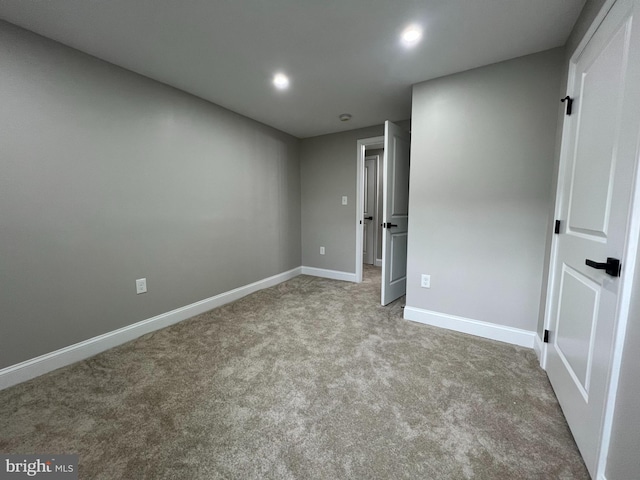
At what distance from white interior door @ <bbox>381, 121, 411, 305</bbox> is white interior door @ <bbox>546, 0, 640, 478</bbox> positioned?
1.37m

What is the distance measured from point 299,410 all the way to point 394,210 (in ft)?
7.21

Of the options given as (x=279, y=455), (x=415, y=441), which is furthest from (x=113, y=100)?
(x=415, y=441)

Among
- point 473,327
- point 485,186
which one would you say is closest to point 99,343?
point 473,327

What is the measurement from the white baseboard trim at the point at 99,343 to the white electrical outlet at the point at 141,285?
27 centimetres

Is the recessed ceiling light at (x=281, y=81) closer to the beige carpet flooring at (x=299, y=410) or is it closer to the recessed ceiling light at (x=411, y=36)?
the recessed ceiling light at (x=411, y=36)

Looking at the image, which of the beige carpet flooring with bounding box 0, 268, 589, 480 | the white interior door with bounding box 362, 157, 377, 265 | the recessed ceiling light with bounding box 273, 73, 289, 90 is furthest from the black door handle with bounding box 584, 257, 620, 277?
the white interior door with bounding box 362, 157, 377, 265

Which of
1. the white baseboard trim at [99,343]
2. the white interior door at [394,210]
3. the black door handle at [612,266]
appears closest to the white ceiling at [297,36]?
the white interior door at [394,210]

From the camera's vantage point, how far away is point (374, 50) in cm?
183

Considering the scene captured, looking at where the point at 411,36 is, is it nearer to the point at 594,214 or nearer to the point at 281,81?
the point at 281,81

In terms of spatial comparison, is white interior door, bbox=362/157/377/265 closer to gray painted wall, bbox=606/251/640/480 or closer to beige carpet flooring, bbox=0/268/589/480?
beige carpet flooring, bbox=0/268/589/480

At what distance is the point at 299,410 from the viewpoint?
4.56 feet

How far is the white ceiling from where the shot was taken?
4.75ft

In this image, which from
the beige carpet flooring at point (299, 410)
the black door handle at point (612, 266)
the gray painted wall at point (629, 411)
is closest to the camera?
the gray painted wall at point (629, 411)

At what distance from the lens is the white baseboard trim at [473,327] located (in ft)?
6.73
